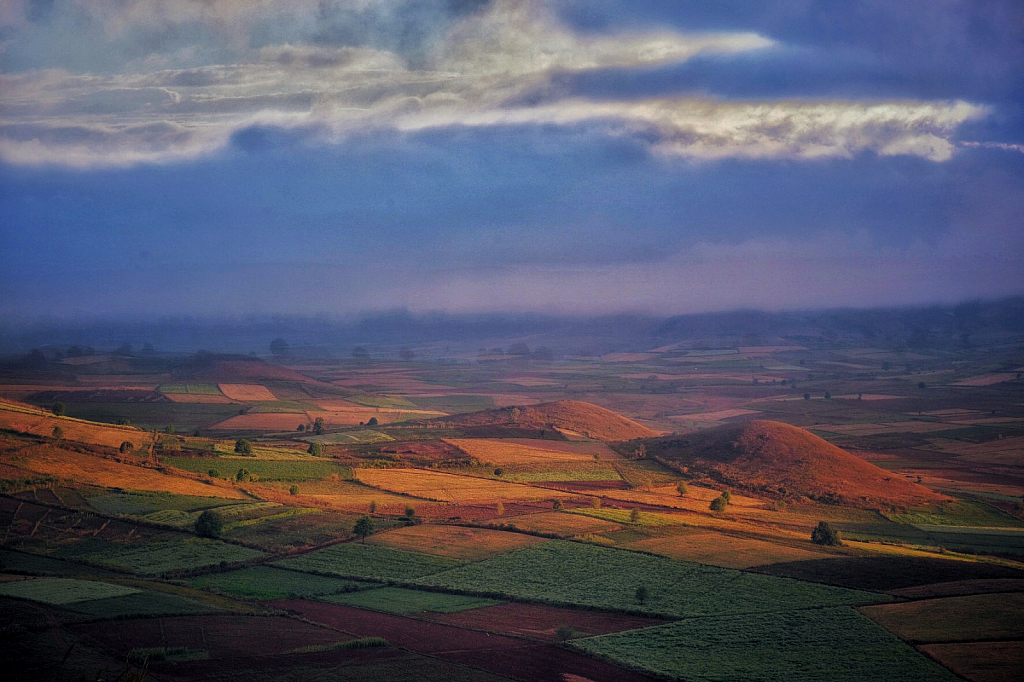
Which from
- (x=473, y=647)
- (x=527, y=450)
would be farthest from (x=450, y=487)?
(x=473, y=647)

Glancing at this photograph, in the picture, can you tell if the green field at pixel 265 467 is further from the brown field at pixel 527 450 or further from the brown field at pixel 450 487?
the brown field at pixel 527 450

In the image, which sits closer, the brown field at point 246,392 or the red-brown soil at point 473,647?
the red-brown soil at point 473,647

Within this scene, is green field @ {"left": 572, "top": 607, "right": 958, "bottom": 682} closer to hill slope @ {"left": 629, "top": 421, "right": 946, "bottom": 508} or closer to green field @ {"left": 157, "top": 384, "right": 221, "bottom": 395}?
hill slope @ {"left": 629, "top": 421, "right": 946, "bottom": 508}

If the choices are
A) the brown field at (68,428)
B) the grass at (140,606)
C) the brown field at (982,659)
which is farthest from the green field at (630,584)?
the brown field at (68,428)

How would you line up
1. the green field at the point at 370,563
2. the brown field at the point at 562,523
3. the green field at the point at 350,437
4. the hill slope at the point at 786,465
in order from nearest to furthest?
the green field at the point at 370,563 → the brown field at the point at 562,523 → the hill slope at the point at 786,465 → the green field at the point at 350,437

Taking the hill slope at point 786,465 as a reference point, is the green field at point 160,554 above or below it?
below

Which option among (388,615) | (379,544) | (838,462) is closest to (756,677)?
(388,615)

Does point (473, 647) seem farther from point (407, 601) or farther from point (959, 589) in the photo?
point (959, 589)
